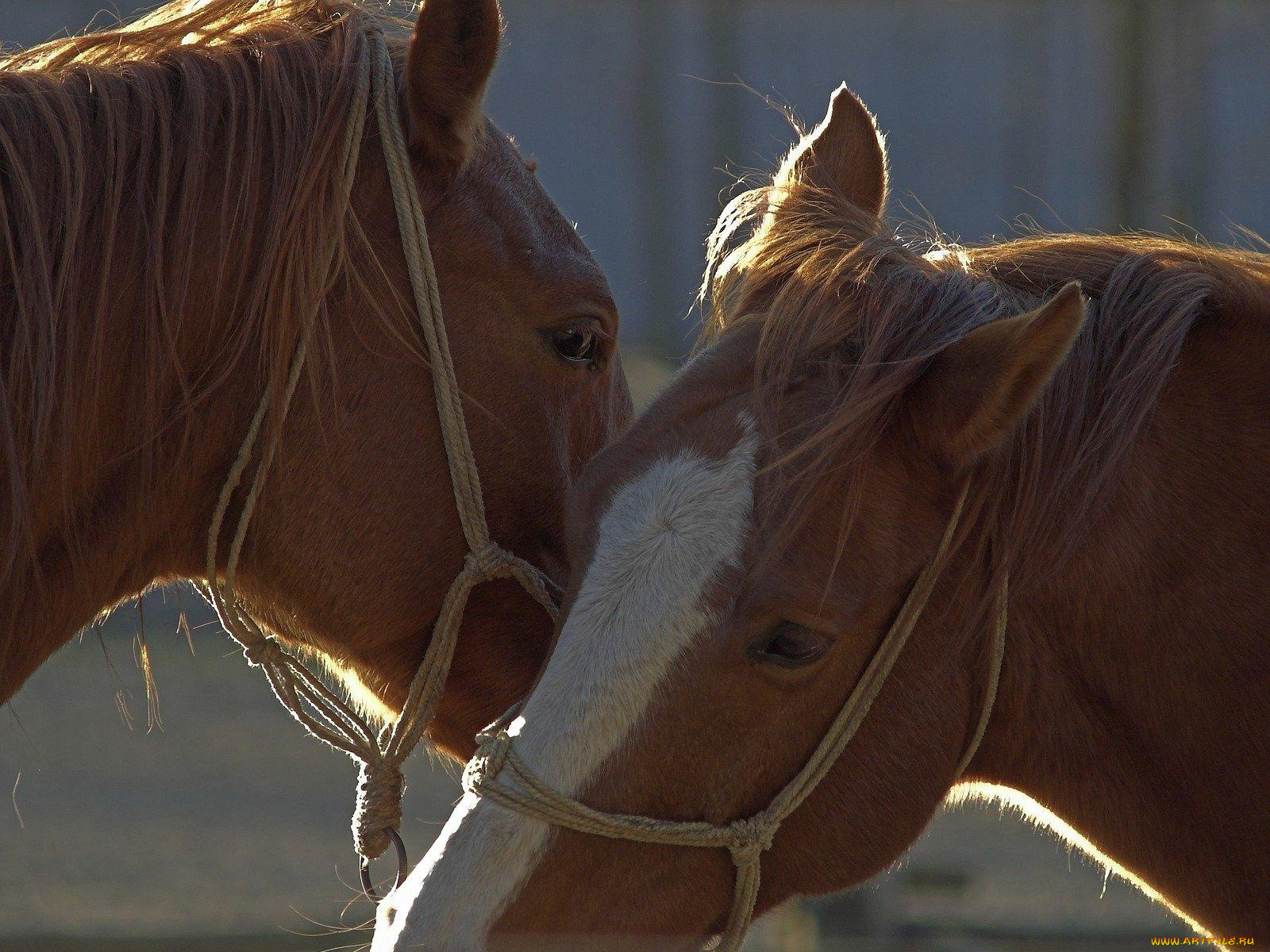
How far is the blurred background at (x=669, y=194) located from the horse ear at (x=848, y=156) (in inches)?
110

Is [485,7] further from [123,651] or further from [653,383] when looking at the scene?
[123,651]

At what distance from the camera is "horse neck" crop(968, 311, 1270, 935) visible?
4.07 ft

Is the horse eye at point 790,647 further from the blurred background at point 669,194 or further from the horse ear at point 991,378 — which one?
the blurred background at point 669,194

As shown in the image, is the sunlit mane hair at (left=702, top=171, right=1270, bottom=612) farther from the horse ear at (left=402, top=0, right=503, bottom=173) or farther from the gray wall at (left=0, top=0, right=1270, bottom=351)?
the gray wall at (left=0, top=0, right=1270, bottom=351)

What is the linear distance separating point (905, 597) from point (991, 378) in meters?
0.25

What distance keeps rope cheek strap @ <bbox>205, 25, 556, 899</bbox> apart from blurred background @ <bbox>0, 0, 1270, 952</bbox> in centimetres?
250

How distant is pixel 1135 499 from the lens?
1247 mm

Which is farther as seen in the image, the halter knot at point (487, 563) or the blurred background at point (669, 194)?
the blurred background at point (669, 194)

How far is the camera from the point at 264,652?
150cm

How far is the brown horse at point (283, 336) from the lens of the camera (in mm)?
1301

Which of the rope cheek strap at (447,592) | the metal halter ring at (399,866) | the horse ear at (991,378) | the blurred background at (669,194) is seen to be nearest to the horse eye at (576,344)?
the rope cheek strap at (447,592)

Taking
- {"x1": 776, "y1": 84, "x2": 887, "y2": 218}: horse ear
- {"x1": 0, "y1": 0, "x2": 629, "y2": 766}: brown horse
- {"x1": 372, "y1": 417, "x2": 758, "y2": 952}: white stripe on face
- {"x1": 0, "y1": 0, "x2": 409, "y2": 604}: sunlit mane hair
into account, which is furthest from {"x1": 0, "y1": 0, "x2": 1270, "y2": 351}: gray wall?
{"x1": 372, "y1": 417, "x2": 758, "y2": 952}: white stripe on face

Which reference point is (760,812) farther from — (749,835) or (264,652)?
(264,652)

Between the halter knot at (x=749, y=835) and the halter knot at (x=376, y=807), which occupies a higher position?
the halter knot at (x=749, y=835)
